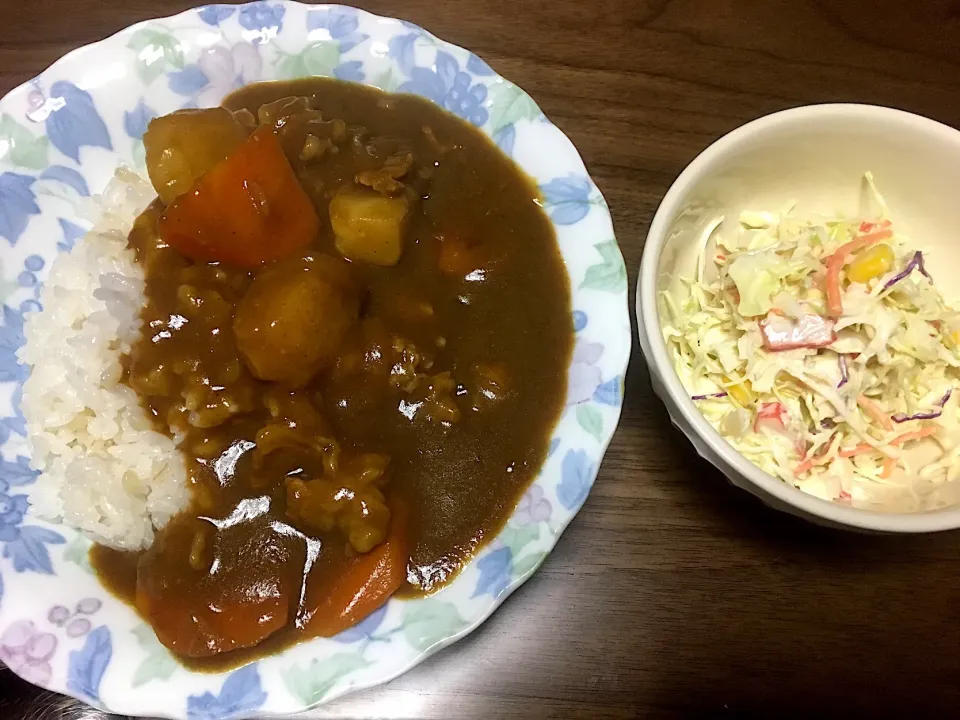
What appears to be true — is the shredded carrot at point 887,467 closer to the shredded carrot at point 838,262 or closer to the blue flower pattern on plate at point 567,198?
the shredded carrot at point 838,262

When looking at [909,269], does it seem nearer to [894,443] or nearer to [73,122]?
[894,443]

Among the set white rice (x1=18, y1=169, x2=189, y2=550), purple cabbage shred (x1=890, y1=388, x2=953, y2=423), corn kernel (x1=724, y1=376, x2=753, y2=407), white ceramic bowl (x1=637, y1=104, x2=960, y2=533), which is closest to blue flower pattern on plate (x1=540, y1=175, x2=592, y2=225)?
white ceramic bowl (x1=637, y1=104, x2=960, y2=533)

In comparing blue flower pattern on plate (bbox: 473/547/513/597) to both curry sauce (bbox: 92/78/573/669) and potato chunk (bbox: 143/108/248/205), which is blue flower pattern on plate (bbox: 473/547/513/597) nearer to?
curry sauce (bbox: 92/78/573/669)


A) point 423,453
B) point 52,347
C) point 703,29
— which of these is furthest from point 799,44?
point 52,347

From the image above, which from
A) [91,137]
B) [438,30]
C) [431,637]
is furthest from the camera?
[438,30]

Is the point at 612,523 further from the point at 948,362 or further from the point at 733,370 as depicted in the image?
the point at 948,362
